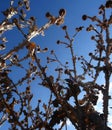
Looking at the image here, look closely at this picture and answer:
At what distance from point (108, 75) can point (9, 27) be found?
6.71m

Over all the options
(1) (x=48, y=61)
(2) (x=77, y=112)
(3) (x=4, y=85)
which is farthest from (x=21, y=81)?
(2) (x=77, y=112)

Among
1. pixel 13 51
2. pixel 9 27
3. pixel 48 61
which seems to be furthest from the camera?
pixel 9 27

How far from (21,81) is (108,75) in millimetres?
4944

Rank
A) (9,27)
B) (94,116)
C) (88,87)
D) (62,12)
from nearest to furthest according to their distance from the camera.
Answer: (94,116) < (88,87) < (62,12) < (9,27)

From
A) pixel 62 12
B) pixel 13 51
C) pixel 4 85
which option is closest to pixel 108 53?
pixel 4 85

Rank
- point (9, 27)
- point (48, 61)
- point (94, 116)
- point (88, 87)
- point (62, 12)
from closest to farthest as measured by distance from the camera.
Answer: point (94, 116) < point (88, 87) < point (62, 12) < point (48, 61) < point (9, 27)

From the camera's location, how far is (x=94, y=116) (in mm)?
3426

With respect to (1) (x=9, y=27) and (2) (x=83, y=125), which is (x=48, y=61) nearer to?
(1) (x=9, y=27)

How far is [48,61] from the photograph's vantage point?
803 centimetres

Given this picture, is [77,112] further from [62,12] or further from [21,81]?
[21,81]

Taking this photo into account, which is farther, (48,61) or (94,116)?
(48,61)

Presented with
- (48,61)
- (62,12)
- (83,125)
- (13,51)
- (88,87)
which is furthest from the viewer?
(48,61)

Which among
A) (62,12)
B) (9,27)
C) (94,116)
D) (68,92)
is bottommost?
(94,116)

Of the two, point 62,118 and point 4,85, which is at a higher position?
point 4,85
